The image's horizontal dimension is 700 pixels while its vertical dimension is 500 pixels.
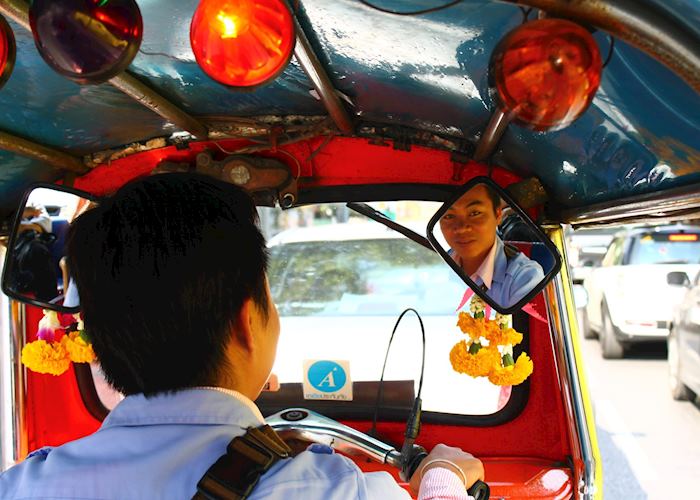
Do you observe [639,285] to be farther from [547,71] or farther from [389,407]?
[547,71]

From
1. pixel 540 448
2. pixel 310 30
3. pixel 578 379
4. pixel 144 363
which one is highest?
pixel 310 30

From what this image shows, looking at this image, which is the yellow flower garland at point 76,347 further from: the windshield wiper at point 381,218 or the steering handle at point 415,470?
the steering handle at point 415,470

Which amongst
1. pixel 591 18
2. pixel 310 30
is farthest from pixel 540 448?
pixel 591 18

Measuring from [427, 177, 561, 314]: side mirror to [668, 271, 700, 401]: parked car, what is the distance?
16.9 feet

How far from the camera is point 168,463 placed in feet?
3.54

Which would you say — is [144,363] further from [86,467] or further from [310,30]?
[310,30]

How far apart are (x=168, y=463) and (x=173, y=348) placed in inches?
8.1

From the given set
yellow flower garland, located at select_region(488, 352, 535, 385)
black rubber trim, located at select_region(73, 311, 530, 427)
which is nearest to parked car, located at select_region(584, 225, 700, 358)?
black rubber trim, located at select_region(73, 311, 530, 427)

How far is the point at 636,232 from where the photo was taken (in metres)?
9.71

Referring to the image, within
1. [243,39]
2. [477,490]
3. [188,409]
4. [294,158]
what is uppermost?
[294,158]

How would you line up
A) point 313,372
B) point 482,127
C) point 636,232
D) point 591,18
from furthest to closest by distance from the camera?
point 636,232 → point 313,372 → point 482,127 → point 591,18

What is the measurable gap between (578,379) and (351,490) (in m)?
1.48

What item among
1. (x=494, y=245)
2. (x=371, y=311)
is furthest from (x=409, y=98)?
(x=371, y=311)

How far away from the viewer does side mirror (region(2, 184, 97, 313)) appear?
2609 mm
